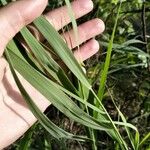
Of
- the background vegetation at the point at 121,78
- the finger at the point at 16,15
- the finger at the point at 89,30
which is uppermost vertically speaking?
the finger at the point at 16,15

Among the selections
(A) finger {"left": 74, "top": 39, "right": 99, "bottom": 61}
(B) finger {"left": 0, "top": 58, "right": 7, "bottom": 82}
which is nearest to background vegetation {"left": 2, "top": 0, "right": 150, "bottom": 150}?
(A) finger {"left": 74, "top": 39, "right": 99, "bottom": 61}

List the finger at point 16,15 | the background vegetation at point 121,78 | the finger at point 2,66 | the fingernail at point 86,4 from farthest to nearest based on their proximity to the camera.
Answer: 1. the background vegetation at point 121,78
2. the fingernail at point 86,4
3. the finger at point 2,66
4. the finger at point 16,15

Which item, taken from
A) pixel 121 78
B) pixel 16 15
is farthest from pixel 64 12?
pixel 121 78

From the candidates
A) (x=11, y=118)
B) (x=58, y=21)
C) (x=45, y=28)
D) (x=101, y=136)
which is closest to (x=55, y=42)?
(x=45, y=28)

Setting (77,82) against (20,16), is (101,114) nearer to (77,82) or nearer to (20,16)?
(77,82)

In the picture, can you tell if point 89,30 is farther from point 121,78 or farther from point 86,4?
point 121,78

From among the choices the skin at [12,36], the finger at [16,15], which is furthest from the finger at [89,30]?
the finger at [16,15]

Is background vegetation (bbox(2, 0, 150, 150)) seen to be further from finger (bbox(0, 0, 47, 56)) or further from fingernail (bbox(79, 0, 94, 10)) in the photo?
→ finger (bbox(0, 0, 47, 56))

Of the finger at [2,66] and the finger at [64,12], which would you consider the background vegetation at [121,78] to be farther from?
the finger at [2,66]
